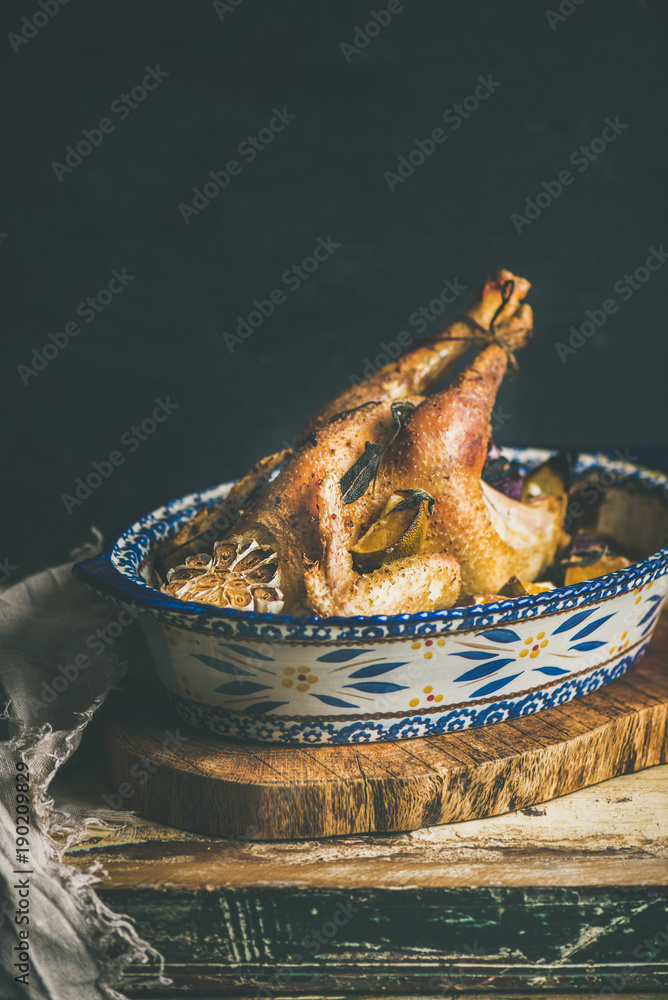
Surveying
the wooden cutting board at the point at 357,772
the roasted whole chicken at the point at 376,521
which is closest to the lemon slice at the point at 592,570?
the roasted whole chicken at the point at 376,521

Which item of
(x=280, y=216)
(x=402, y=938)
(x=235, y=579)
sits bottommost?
(x=402, y=938)

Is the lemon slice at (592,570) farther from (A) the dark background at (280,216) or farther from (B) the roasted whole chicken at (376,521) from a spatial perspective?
(A) the dark background at (280,216)

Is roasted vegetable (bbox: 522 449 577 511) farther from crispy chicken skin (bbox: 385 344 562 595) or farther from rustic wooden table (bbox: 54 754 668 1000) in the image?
rustic wooden table (bbox: 54 754 668 1000)

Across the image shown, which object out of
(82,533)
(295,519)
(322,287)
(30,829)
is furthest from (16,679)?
(322,287)

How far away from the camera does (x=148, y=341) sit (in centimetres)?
255

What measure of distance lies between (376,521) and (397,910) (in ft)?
1.94

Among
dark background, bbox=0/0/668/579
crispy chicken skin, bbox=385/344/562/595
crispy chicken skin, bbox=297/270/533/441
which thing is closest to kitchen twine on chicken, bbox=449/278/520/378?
crispy chicken skin, bbox=297/270/533/441

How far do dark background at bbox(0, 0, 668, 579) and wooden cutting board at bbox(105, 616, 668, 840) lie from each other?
123cm

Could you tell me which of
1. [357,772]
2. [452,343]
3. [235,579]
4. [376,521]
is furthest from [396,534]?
[452,343]

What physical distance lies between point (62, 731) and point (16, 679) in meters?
0.16

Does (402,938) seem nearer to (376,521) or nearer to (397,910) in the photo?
(397,910)

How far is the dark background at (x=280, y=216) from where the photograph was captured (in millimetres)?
2350

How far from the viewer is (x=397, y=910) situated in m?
1.21

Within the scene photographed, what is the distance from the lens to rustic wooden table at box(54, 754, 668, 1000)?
1.20m
